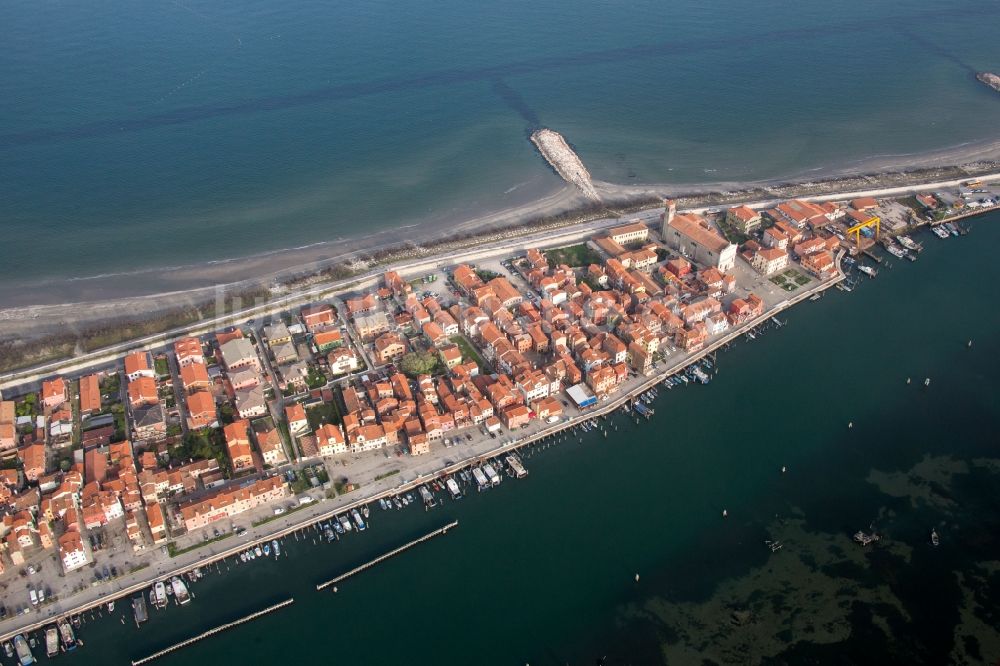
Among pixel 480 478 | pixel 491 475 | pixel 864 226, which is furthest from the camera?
pixel 864 226

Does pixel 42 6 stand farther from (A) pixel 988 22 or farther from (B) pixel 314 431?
(A) pixel 988 22

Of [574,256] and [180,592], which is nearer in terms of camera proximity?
[180,592]

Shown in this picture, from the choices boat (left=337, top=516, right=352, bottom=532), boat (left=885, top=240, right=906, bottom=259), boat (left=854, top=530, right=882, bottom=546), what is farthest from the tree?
boat (left=885, top=240, right=906, bottom=259)

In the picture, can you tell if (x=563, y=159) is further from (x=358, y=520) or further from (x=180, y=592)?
(x=180, y=592)

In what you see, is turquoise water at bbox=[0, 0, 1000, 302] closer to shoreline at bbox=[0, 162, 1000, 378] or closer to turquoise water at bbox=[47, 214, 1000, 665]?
shoreline at bbox=[0, 162, 1000, 378]

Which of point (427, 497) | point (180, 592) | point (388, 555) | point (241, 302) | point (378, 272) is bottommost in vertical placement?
point (388, 555)

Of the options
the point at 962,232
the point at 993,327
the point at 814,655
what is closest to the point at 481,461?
the point at 814,655

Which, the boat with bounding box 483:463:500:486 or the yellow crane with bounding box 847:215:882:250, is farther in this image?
the yellow crane with bounding box 847:215:882:250

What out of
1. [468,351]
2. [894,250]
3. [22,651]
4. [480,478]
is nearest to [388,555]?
[480,478]
